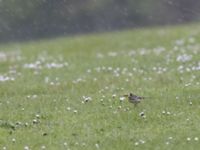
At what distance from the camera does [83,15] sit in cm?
5691

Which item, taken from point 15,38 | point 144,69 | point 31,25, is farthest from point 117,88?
point 31,25

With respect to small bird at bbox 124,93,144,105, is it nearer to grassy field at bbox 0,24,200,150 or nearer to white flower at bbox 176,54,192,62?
grassy field at bbox 0,24,200,150

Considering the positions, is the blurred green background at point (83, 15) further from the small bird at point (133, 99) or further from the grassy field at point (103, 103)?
the small bird at point (133, 99)

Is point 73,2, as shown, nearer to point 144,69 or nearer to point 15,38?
point 15,38

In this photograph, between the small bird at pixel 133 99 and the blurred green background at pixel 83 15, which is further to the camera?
the blurred green background at pixel 83 15

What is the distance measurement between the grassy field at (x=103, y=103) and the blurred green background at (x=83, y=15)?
2971 centimetres

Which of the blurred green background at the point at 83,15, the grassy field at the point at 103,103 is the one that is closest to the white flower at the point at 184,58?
the grassy field at the point at 103,103

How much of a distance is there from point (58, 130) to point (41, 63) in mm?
10751

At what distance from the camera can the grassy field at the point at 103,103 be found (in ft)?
46.3

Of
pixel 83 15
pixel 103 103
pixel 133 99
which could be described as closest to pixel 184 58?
pixel 103 103

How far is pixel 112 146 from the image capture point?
1377cm

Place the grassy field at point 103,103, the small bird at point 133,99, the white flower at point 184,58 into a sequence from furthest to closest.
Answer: the white flower at point 184,58 → the small bird at point 133,99 → the grassy field at point 103,103

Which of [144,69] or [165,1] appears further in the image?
[165,1]

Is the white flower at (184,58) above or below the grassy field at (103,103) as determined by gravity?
above
